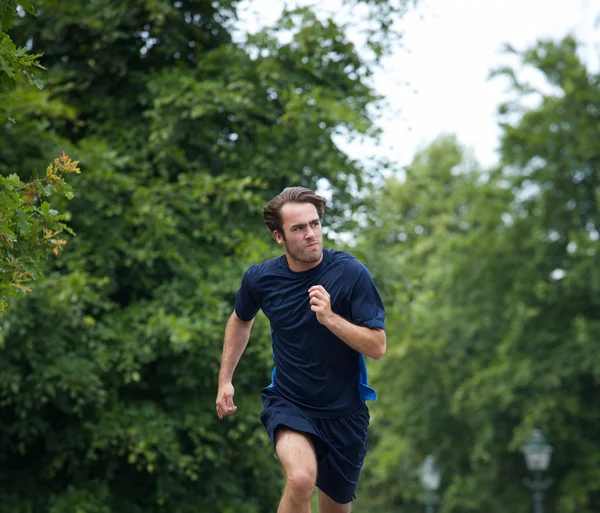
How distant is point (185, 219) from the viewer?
37.0 ft

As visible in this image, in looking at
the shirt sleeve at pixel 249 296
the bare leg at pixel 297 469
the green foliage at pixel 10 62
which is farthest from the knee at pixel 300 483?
the green foliage at pixel 10 62

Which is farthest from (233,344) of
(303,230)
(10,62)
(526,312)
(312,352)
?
(526,312)

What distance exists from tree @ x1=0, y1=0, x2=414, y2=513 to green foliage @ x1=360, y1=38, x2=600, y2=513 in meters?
12.2

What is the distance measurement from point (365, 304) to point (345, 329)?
0.83 ft

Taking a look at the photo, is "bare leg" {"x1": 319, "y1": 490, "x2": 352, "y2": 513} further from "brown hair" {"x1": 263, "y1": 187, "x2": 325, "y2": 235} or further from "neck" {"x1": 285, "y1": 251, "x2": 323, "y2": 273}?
"brown hair" {"x1": 263, "y1": 187, "x2": 325, "y2": 235}

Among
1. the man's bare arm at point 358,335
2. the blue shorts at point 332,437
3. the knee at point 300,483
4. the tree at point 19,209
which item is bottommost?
the knee at point 300,483

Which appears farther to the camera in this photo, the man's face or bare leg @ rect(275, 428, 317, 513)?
the man's face

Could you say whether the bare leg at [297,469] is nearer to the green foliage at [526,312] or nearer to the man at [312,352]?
the man at [312,352]

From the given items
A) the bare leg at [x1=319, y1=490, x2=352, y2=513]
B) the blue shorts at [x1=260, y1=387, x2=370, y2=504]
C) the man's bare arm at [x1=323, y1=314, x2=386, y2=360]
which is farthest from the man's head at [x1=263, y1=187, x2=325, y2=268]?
the bare leg at [x1=319, y1=490, x2=352, y2=513]

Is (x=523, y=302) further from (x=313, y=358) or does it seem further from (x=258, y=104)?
(x=313, y=358)

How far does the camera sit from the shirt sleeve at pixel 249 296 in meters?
5.32

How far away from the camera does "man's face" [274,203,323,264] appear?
497cm

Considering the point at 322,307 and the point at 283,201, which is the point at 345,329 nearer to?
the point at 322,307

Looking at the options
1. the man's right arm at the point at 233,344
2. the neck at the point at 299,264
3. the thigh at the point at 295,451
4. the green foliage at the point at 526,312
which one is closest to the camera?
the thigh at the point at 295,451
